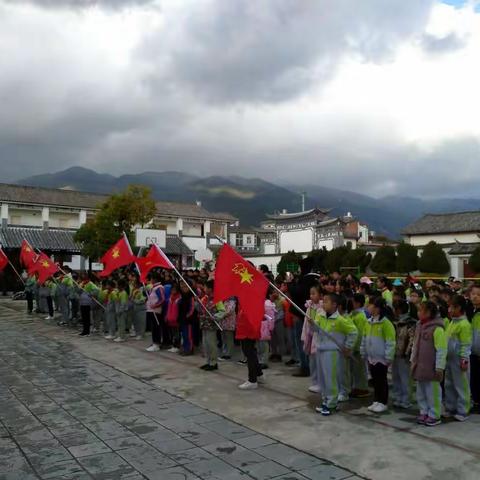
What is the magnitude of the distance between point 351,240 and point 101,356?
37796mm

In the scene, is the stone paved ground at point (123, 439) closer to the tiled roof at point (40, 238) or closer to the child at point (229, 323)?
the child at point (229, 323)

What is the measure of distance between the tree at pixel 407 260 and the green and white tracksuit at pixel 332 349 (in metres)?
27.0

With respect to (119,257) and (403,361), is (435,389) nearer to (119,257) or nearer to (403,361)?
(403,361)

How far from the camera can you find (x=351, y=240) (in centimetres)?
4622

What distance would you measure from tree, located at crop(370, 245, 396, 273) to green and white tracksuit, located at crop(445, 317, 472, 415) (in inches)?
1086

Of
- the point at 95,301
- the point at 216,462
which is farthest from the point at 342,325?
the point at 95,301

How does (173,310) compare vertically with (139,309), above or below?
above

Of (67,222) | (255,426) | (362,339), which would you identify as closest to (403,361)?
(362,339)

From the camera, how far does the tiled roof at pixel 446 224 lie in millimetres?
42250

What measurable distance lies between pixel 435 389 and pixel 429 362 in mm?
330

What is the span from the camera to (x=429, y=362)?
5.93 m

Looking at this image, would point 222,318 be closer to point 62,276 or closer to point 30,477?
point 30,477

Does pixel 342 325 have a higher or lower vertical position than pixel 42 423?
higher

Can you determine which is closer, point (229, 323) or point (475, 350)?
point (475, 350)
